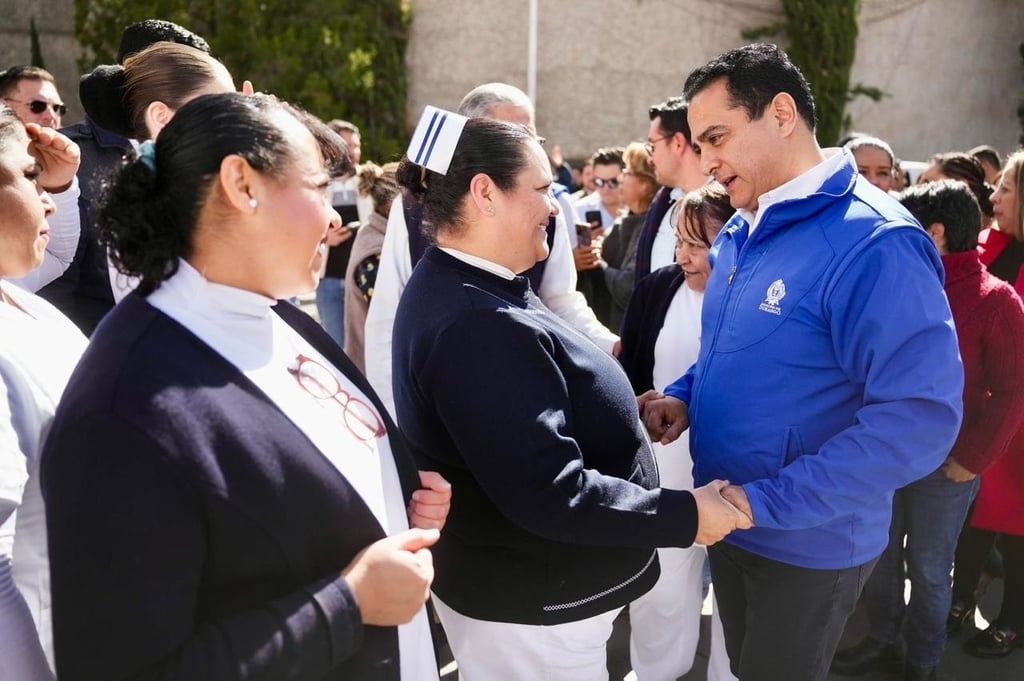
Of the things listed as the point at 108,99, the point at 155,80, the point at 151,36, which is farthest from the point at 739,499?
the point at 151,36

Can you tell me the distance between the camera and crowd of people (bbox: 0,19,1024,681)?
3.51 feet

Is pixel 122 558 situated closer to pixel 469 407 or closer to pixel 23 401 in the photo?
pixel 23 401

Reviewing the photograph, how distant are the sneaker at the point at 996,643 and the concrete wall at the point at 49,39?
1392cm

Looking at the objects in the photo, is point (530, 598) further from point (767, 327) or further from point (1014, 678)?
point (1014, 678)

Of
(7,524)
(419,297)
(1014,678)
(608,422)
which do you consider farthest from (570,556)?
(1014,678)

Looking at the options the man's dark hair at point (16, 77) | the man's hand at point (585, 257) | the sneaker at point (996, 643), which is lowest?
the sneaker at point (996, 643)

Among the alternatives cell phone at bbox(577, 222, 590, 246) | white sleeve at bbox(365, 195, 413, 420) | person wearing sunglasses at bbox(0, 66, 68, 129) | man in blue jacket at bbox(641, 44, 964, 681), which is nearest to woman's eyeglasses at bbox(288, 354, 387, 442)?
A: man in blue jacket at bbox(641, 44, 964, 681)

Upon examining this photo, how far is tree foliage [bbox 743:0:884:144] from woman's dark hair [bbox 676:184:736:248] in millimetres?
13191

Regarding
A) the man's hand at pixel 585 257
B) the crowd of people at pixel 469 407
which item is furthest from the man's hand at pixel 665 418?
the man's hand at pixel 585 257

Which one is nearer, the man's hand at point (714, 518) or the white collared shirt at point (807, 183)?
the man's hand at point (714, 518)

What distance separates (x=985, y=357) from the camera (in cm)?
280

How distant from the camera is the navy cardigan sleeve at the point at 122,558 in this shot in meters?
1.00

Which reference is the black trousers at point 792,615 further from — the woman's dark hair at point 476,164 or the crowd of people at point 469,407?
the woman's dark hair at point 476,164

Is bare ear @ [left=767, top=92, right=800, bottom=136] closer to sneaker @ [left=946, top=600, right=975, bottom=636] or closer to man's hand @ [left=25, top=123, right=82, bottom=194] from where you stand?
man's hand @ [left=25, top=123, right=82, bottom=194]
